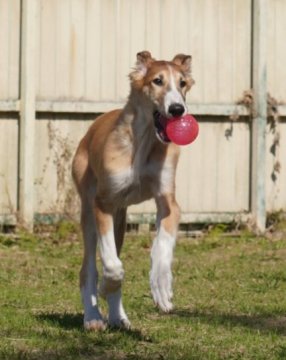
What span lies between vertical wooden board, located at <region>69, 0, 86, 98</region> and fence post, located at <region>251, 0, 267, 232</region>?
199cm

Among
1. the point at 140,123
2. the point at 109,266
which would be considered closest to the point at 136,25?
the point at 140,123

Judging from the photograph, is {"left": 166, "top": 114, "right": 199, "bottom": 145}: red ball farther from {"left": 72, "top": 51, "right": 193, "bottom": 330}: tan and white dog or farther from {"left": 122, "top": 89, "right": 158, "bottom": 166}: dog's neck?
{"left": 122, "top": 89, "right": 158, "bottom": 166}: dog's neck

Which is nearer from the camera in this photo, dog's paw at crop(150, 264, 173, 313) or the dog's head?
dog's paw at crop(150, 264, 173, 313)

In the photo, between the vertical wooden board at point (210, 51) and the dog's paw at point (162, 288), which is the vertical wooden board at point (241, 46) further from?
the dog's paw at point (162, 288)

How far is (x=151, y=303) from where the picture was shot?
9.95 metres

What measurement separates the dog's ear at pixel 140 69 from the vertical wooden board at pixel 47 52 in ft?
16.6

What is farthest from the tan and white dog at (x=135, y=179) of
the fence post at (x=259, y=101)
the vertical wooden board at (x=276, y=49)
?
the vertical wooden board at (x=276, y=49)

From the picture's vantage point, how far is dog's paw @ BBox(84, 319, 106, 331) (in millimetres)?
8383

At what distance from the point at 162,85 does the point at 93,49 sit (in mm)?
5607

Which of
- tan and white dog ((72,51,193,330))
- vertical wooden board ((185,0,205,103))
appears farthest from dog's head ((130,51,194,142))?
vertical wooden board ((185,0,205,103))

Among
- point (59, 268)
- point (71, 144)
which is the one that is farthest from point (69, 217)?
point (59, 268)

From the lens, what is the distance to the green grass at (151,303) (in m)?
7.71

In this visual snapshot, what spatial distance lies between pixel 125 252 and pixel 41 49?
2.44m

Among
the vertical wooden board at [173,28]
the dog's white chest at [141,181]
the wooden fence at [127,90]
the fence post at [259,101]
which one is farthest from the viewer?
the fence post at [259,101]
